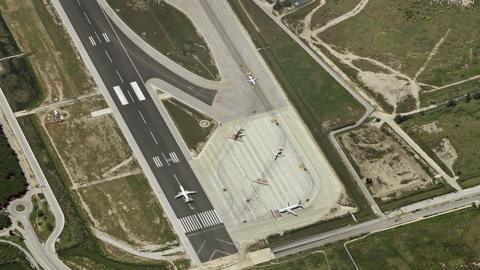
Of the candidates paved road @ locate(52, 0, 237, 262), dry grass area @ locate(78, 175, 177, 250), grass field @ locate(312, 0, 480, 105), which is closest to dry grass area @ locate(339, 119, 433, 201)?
grass field @ locate(312, 0, 480, 105)

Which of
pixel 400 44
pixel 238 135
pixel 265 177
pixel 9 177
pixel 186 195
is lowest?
pixel 265 177

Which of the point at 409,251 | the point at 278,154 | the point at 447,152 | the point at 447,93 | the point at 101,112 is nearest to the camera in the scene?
the point at 409,251

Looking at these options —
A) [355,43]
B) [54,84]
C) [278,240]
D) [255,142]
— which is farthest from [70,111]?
[355,43]

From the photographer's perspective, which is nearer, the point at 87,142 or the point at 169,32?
the point at 87,142

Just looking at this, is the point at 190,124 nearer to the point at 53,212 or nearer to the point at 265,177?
the point at 265,177

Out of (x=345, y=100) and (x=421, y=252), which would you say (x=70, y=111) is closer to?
(x=345, y=100)

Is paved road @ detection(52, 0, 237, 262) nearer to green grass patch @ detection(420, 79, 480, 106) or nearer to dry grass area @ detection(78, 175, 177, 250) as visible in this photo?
dry grass area @ detection(78, 175, 177, 250)

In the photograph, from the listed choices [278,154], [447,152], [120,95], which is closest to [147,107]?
[120,95]

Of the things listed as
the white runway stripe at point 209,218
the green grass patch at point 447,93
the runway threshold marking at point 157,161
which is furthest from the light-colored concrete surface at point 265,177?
the green grass patch at point 447,93
